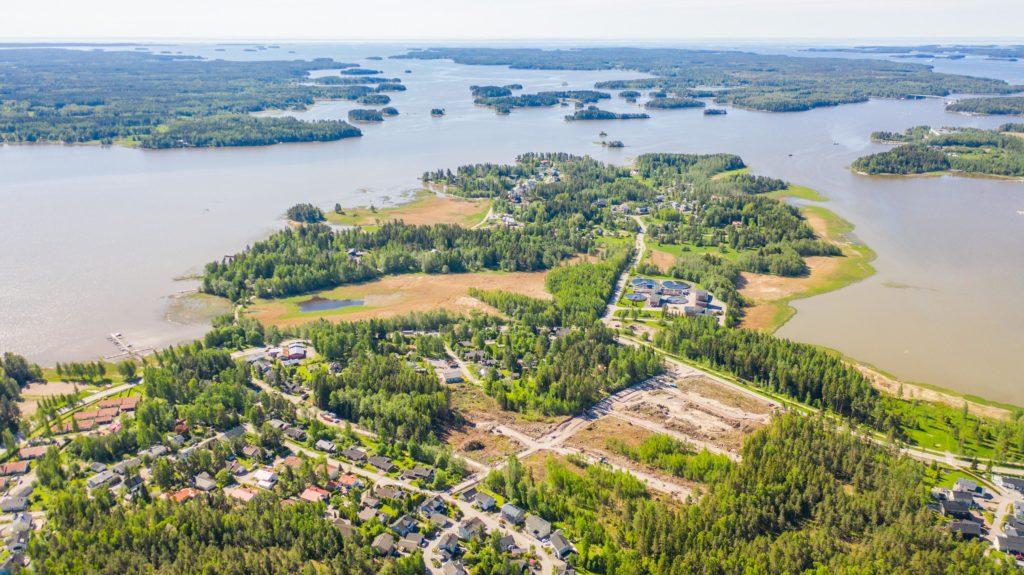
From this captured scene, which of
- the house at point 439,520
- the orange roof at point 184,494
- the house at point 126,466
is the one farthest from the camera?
the house at point 126,466

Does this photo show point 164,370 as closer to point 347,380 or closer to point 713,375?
point 347,380

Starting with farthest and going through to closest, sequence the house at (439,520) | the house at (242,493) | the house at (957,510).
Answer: the house at (242,493) < the house at (957,510) < the house at (439,520)

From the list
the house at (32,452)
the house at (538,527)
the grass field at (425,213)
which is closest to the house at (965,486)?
the house at (538,527)

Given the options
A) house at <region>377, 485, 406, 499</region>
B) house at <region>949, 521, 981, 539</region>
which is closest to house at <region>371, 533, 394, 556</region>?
house at <region>377, 485, 406, 499</region>

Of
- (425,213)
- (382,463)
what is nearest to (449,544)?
(382,463)

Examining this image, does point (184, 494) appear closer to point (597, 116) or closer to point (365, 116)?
point (365, 116)

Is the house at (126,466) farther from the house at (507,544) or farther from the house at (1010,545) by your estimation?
the house at (1010,545)

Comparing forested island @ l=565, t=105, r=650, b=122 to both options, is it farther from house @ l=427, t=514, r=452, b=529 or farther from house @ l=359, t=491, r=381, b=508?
house @ l=427, t=514, r=452, b=529

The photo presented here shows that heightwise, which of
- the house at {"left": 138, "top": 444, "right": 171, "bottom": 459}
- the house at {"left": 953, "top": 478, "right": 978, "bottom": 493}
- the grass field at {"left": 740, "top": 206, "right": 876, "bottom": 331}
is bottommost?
the house at {"left": 138, "top": 444, "right": 171, "bottom": 459}
